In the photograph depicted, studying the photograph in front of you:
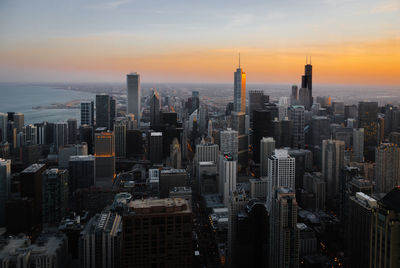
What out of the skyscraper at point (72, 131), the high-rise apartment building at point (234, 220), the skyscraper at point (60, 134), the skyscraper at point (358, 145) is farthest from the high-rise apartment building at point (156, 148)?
the high-rise apartment building at point (234, 220)

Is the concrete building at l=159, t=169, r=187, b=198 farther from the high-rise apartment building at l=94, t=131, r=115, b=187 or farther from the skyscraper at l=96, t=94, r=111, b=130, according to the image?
the skyscraper at l=96, t=94, r=111, b=130

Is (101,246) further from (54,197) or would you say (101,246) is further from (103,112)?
(103,112)

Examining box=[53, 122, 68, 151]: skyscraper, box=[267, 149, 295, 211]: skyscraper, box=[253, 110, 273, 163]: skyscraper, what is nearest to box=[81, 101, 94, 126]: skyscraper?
box=[53, 122, 68, 151]: skyscraper

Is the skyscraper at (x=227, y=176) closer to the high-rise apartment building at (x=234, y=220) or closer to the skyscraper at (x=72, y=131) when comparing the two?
the high-rise apartment building at (x=234, y=220)

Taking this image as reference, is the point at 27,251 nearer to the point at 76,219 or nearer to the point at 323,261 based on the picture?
the point at 76,219

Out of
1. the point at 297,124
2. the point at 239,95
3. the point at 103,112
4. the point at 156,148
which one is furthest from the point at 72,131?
the point at 297,124

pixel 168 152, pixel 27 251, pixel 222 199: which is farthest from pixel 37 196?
pixel 168 152
